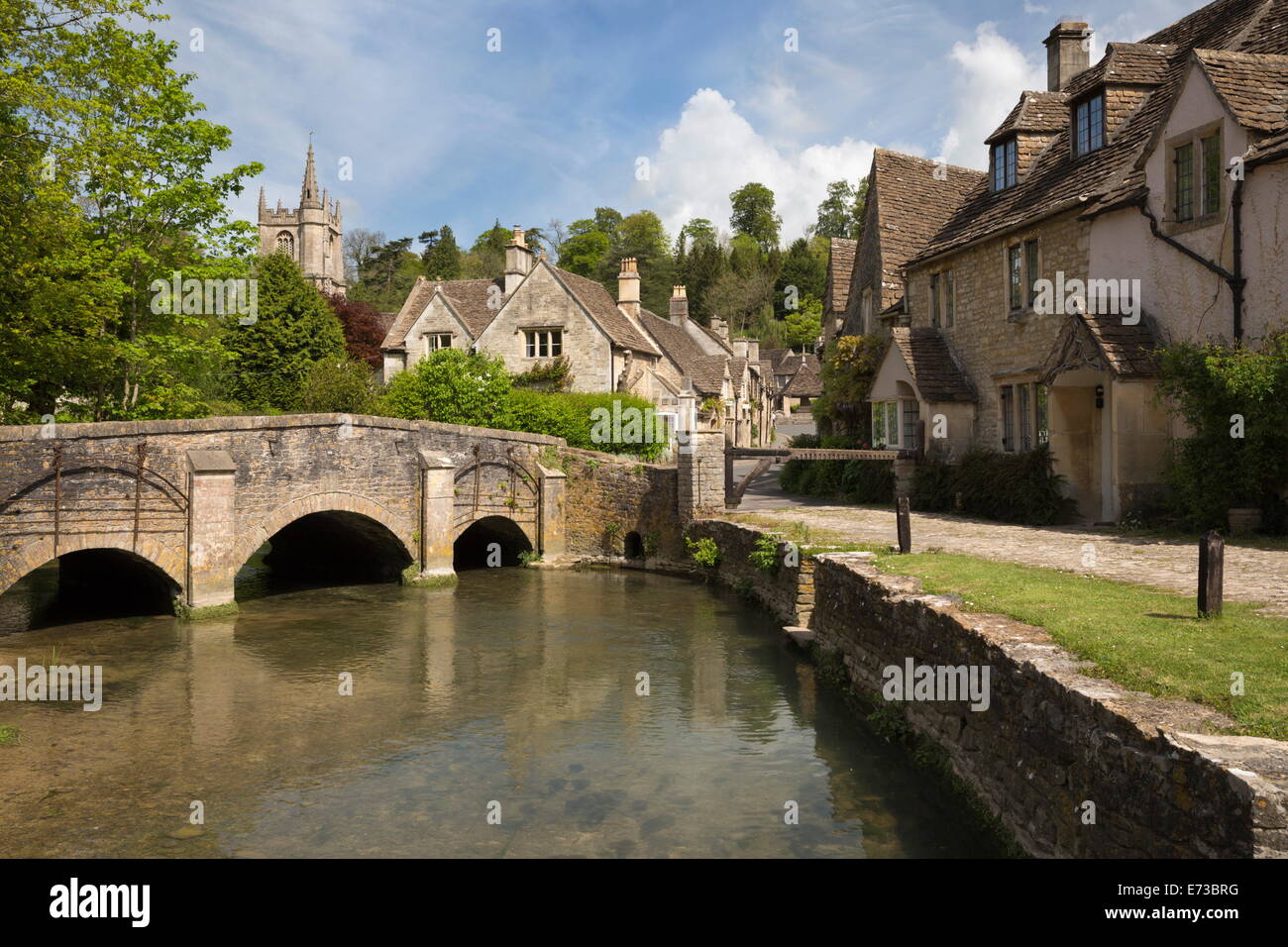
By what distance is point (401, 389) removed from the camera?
2966cm

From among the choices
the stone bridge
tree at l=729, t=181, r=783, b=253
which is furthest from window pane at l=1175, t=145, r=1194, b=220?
tree at l=729, t=181, r=783, b=253

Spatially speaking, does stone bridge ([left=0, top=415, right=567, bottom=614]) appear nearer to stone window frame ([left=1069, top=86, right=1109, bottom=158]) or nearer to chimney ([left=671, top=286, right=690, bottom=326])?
stone window frame ([left=1069, top=86, right=1109, bottom=158])

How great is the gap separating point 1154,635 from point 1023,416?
14143mm

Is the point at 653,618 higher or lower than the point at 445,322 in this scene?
lower

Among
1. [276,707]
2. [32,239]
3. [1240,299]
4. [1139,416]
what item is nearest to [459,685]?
[276,707]

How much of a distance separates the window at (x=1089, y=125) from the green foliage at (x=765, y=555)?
11.1 metres

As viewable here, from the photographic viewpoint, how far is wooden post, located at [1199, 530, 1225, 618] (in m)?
7.71

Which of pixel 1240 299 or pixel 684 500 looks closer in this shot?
pixel 1240 299

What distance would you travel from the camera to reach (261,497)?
18125 mm

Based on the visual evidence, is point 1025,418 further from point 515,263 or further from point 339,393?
point 515,263

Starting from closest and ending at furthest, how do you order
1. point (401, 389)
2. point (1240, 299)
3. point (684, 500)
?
point (1240, 299), point (684, 500), point (401, 389)

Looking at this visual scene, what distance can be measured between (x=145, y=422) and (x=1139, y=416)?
59.0ft

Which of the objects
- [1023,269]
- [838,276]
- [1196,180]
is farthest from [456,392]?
[1196,180]

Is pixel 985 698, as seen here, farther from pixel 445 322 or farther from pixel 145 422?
pixel 445 322
